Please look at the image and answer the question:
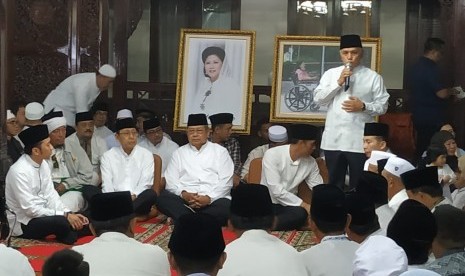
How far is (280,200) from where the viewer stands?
6.86 m

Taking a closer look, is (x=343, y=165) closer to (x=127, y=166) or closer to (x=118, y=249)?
(x=127, y=166)

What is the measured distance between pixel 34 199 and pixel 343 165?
2280mm

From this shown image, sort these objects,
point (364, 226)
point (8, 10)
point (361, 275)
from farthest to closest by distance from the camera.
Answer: point (8, 10), point (364, 226), point (361, 275)

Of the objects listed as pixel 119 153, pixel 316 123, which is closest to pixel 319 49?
pixel 316 123

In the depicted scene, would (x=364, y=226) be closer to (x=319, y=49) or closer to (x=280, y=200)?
(x=280, y=200)

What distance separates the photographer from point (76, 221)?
618 centimetres

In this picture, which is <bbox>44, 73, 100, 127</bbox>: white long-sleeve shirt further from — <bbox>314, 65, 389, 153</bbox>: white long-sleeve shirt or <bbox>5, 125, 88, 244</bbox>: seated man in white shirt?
<bbox>314, 65, 389, 153</bbox>: white long-sleeve shirt

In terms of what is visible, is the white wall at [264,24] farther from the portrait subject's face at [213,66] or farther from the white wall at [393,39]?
the portrait subject's face at [213,66]

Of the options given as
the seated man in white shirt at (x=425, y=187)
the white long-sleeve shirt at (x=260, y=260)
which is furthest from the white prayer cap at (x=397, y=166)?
the white long-sleeve shirt at (x=260, y=260)

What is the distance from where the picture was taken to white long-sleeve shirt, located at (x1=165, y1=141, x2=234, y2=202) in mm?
7043

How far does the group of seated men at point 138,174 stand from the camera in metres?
6.18

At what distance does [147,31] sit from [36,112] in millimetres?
2356

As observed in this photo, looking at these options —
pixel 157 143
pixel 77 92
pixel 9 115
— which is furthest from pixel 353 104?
pixel 9 115

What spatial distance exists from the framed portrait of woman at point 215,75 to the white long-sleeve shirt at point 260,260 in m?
4.58
